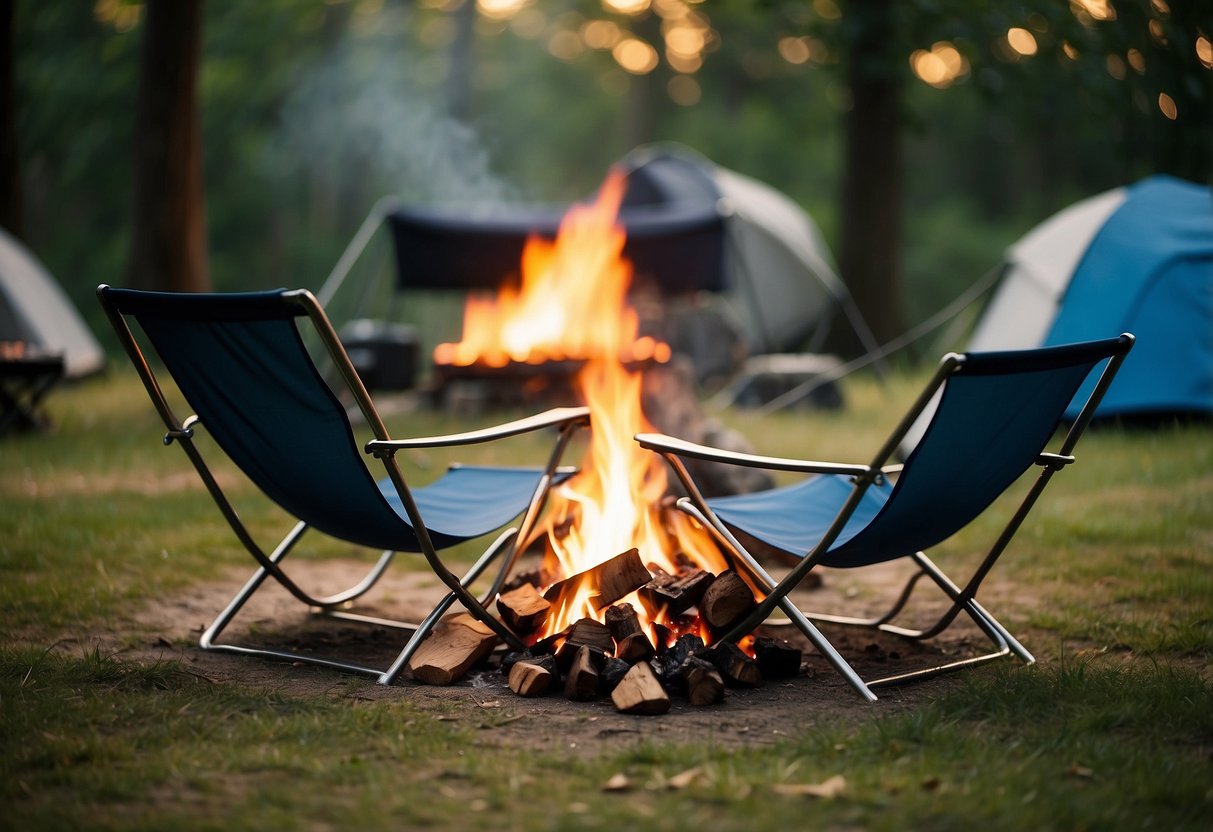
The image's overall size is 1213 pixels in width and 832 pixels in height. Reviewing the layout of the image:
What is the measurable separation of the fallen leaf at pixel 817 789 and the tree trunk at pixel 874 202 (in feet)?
32.2

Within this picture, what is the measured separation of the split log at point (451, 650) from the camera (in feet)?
9.74

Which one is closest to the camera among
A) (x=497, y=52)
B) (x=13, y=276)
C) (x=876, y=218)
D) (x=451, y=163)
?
(x=13, y=276)

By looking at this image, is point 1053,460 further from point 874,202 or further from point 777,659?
point 874,202

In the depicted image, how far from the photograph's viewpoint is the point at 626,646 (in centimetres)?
296

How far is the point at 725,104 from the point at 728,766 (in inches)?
964

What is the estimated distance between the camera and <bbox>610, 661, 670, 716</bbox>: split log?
8.86 ft

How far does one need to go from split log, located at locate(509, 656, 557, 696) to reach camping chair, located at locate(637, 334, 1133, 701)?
440 mm

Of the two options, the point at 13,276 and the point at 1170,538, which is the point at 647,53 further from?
the point at 1170,538

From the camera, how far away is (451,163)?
22.8 meters

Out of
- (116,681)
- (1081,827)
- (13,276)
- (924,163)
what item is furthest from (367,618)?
(924,163)

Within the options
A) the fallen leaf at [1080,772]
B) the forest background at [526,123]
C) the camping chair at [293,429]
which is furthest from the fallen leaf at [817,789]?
the forest background at [526,123]

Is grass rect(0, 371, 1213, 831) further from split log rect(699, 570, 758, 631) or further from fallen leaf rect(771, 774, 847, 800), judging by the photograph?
split log rect(699, 570, 758, 631)

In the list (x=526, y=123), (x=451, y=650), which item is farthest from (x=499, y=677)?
(x=526, y=123)

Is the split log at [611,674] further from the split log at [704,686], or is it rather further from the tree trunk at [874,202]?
the tree trunk at [874,202]
